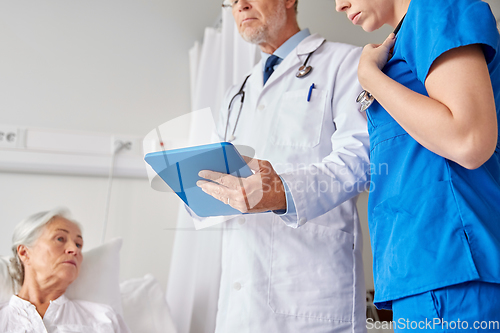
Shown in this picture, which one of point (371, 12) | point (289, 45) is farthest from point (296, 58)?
point (371, 12)

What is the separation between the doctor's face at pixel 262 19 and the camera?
150 centimetres

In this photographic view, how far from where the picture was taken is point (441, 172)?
27.1 inches

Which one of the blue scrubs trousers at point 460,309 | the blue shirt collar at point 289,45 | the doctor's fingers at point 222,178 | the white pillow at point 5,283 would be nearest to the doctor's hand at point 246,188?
the doctor's fingers at point 222,178

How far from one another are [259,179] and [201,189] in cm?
14

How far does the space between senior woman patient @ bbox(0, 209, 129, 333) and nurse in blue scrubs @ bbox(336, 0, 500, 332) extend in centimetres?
122

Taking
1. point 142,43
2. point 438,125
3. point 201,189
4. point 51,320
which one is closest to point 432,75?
point 438,125

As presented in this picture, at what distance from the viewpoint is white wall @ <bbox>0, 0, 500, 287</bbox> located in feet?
7.19

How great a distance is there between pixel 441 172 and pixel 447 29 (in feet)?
0.77

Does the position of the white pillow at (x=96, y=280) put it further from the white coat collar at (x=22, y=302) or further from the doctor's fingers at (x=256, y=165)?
the doctor's fingers at (x=256, y=165)

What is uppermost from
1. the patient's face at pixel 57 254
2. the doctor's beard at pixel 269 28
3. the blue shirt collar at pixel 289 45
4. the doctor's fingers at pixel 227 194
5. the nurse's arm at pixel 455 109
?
the doctor's beard at pixel 269 28

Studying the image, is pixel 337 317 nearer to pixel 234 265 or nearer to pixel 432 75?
pixel 234 265

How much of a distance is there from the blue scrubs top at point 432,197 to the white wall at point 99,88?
1.34 m

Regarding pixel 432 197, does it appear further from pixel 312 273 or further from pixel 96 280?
pixel 96 280

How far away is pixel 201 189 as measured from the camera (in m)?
0.95
